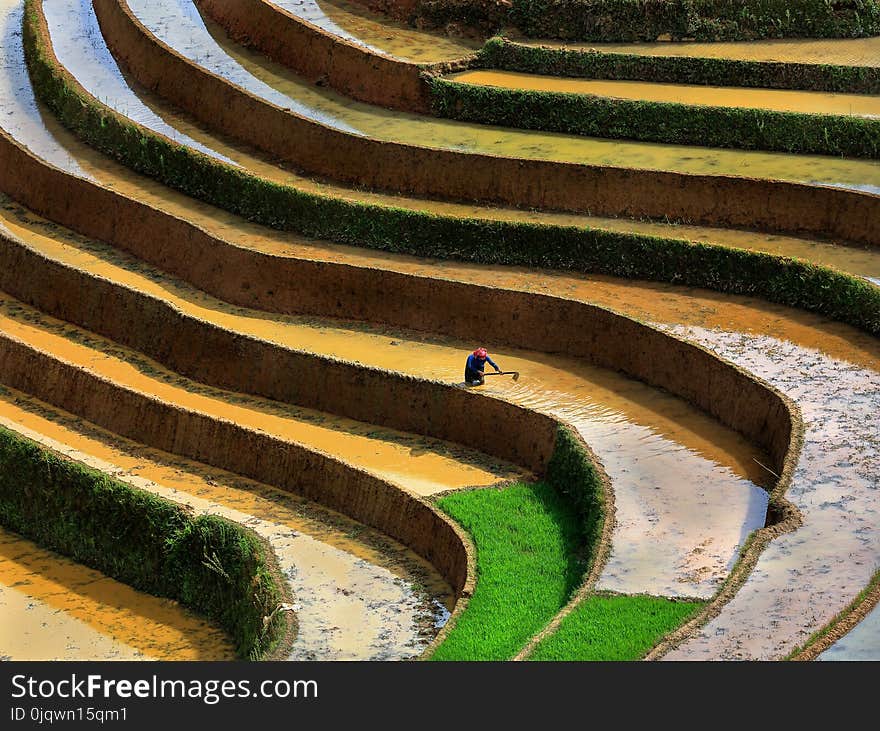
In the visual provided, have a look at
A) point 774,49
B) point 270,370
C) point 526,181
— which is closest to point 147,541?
point 270,370

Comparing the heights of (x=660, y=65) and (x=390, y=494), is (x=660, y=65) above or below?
above

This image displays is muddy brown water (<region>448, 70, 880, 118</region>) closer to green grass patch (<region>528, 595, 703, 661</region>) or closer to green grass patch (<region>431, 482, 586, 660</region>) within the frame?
green grass patch (<region>431, 482, 586, 660</region>)

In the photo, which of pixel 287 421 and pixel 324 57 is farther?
pixel 324 57

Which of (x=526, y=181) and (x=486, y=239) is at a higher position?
(x=526, y=181)

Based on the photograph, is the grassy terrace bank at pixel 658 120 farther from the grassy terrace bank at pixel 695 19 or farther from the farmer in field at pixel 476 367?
the farmer in field at pixel 476 367

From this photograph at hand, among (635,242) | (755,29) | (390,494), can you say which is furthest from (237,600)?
(755,29)

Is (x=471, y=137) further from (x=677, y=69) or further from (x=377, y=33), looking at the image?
(x=377, y=33)
